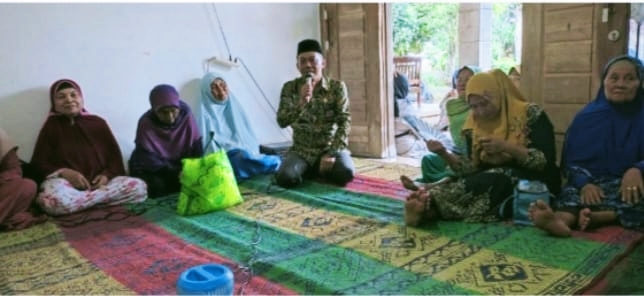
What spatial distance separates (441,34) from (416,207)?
683 centimetres

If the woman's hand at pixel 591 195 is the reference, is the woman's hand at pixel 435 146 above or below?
above

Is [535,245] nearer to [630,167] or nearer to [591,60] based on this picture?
[630,167]

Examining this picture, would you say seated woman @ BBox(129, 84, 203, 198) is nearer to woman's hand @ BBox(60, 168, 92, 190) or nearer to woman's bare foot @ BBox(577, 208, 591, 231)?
woman's hand @ BBox(60, 168, 92, 190)

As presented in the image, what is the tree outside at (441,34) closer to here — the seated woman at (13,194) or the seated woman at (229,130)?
the seated woman at (229,130)

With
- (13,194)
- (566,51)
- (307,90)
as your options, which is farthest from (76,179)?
(566,51)

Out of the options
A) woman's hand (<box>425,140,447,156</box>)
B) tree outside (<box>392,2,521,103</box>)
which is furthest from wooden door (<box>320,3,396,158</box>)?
tree outside (<box>392,2,521,103</box>)

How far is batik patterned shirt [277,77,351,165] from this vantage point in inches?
112

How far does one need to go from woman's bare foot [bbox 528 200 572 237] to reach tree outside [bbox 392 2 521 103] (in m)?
6.26

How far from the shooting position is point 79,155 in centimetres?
266

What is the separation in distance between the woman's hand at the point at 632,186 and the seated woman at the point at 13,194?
8.41 feet

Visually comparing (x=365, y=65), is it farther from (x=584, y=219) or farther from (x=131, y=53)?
(x=584, y=219)

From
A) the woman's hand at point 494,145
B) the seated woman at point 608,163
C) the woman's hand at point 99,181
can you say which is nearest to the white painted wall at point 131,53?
the woman's hand at point 99,181

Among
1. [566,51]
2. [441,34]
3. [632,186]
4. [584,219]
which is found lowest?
[584,219]

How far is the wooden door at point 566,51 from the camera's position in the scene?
8.16ft
